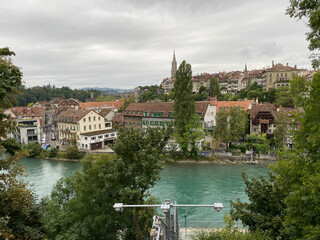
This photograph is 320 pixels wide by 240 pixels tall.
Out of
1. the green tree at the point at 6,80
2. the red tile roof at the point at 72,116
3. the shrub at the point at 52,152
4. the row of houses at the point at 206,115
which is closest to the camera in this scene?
the green tree at the point at 6,80

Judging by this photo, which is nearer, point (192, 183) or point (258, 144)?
point (192, 183)

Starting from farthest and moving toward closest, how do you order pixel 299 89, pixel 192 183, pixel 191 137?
pixel 191 137 < pixel 192 183 < pixel 299 89

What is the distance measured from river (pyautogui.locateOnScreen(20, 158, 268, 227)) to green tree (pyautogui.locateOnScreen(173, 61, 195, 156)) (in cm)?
419

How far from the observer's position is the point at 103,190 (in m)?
7.81

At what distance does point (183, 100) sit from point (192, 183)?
9.96m

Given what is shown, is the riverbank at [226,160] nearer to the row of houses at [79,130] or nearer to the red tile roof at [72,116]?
the row of houses at [79,130]

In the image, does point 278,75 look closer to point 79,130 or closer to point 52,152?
point 79,130

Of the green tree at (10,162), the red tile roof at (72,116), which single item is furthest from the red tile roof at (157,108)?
the green tree at (10,162)

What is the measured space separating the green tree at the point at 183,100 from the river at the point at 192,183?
4.19m

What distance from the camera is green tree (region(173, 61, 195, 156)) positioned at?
25.9m

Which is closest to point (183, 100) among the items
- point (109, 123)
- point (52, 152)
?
point (109, 123)

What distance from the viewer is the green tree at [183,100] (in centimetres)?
2594

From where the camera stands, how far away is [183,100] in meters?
26.2

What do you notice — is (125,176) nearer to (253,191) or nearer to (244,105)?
(253,191)
